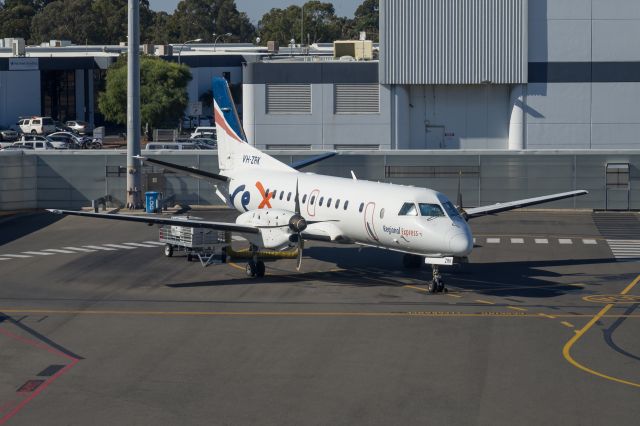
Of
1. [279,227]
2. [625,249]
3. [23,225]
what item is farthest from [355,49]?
[279,227]

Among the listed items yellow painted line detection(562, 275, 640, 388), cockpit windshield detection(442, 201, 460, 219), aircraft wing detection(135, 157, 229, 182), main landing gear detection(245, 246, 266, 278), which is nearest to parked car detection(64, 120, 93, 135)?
aircraft wing detection(135, 157, 229, 182)

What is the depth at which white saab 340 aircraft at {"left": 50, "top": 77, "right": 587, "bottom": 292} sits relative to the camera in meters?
34.9

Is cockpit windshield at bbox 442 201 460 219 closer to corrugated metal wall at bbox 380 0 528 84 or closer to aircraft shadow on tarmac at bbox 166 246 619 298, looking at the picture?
aircraft shadow on tarmac at bbox 166 246 619 298

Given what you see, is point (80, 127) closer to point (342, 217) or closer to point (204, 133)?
point (204, 133)

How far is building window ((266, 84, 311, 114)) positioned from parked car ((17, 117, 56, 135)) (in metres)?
46.7

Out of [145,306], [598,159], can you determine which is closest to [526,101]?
[598,159]

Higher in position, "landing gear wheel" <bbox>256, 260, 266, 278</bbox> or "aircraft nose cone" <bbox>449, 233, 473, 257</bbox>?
"aircraft nose cone" <bbox>449, 233, 473, 257</bbox>

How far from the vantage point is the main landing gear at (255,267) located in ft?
126

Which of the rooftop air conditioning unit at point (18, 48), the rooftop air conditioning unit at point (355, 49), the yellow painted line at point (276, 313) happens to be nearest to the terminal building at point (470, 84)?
the rooftop air conditioning unit at point (355, 49)

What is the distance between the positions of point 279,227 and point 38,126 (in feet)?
273

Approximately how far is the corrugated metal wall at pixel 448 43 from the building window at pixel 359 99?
1.49 metres

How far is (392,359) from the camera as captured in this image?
1045 inches

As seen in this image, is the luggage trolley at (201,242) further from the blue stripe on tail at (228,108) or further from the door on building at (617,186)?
the door on building at (617,186)

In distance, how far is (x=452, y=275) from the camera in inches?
1531
